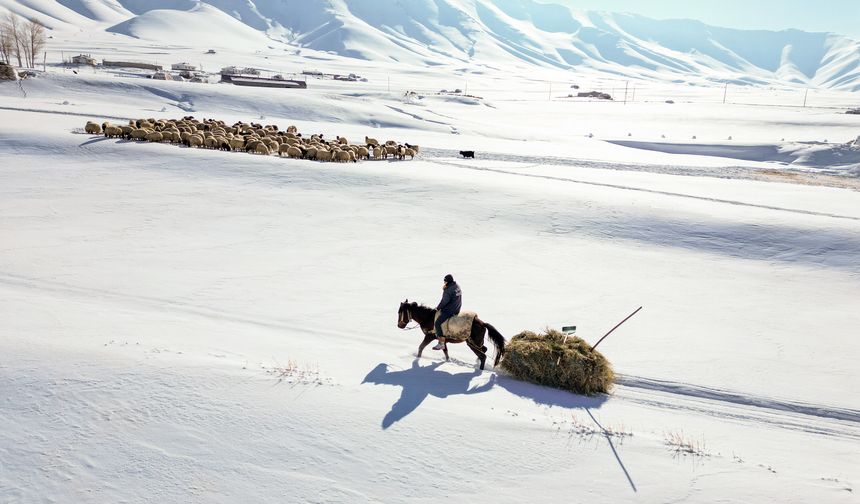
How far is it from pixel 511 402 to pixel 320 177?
16.7 meters

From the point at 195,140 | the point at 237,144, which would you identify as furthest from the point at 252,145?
the point at 195,140

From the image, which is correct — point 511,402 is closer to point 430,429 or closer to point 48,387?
point 430,429

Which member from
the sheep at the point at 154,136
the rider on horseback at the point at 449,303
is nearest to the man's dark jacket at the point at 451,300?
the rider on horseback at the point at 449,303

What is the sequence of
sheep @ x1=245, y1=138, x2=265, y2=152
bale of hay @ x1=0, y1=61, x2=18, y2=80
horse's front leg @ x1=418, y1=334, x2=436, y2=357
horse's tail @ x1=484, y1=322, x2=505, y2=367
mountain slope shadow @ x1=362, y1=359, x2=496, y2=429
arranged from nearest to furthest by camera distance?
mountain slope shadow @ x1=362, y1=359, x2=496, y2=429 → horse's tail @ x1=484, y1=322, x2=505, y2=367 → horse's front leg @ x1=418, y1=334, x2=436, y2=357 → sheep @ x1=245, y1=138, x2=265, y2=152 → bale of hay @ x1=0, y1=61, x2=18, y2=80

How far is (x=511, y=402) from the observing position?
8.17m

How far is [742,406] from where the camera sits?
8.94 metres

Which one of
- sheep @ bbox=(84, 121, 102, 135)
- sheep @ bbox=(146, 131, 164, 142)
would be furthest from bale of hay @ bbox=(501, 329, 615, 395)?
sheep @ bbox=(84, 121, 102, 135)

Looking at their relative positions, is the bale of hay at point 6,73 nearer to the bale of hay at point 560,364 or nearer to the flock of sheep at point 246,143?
the flock of sheep at point 246,143

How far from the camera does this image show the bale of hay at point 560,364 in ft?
28.9

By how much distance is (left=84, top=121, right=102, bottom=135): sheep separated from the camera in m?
27.6

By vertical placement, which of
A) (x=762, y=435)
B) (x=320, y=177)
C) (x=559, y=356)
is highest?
(x=320, y=177)

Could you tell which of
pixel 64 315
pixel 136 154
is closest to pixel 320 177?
pixel 136 154

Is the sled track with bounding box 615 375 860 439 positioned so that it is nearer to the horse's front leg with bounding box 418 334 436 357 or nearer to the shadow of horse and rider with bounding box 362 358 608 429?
the shadow of horse and rider with bounding box 362 358 608 429

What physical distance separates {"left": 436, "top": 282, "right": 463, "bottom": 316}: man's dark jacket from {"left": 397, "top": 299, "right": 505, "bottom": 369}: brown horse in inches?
13.2
